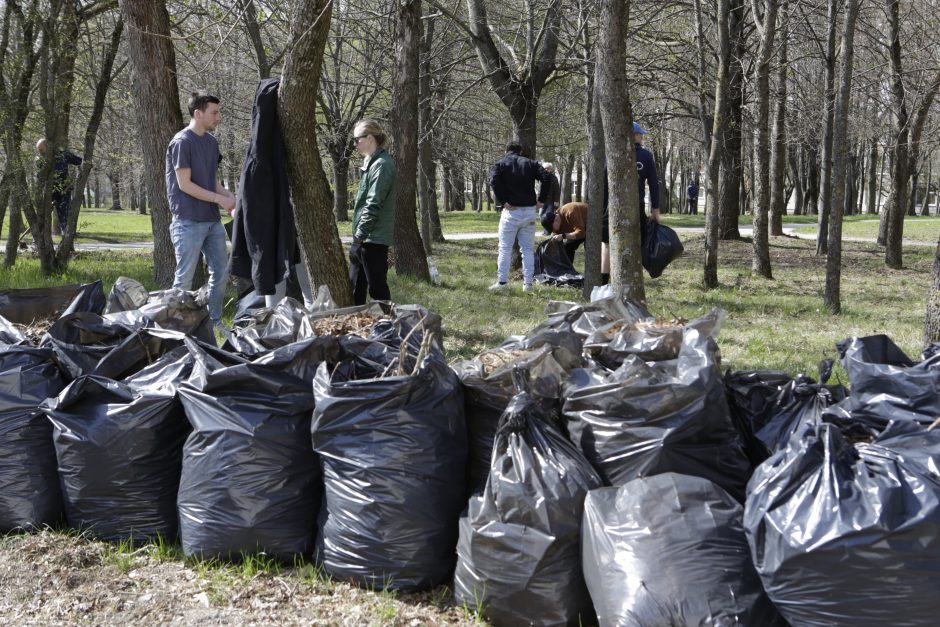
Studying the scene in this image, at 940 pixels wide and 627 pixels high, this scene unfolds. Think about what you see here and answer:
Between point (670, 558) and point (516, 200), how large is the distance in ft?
23.2

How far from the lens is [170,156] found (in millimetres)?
6219

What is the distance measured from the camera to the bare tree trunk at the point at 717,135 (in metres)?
9.29

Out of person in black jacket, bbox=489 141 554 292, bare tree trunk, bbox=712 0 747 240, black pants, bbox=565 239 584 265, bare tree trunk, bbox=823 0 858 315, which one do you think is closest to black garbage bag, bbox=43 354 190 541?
person in black jacket, bbox=489 141 554 292

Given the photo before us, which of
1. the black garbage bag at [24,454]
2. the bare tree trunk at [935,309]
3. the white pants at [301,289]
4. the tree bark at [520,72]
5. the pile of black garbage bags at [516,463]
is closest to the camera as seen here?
the pile of black garbage bags at [516,463]

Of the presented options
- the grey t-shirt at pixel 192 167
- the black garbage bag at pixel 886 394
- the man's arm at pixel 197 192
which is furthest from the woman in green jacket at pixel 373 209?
the black garbage bag at pixel 886 394

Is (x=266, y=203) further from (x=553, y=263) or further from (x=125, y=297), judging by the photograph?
(x=553, y=263)

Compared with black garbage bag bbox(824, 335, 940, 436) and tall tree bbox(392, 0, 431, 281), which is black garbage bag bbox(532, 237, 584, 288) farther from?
black garbage bag bbox(824, 335, 940, 436)

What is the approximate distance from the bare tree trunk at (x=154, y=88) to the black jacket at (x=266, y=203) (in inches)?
90.8

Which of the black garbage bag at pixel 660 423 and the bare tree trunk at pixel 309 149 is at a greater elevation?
the bare tree trunk at pixel 309 149

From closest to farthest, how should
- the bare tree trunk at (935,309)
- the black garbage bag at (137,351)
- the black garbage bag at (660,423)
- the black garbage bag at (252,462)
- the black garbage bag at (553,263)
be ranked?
the black garbage bag at (660,423)
the black garbage bag at (252,462)
the black garbage bag at (137,351)
the bare tree trunk at (935,309)
the black garbage bag at (553,263)

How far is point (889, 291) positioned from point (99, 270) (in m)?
10.7

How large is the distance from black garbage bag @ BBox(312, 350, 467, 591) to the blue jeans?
3515 millimetres

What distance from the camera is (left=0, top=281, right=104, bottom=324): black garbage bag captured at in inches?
176

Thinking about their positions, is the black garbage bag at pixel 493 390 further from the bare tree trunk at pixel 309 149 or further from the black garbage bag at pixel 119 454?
the bare tree trunk at pixel 309 149
